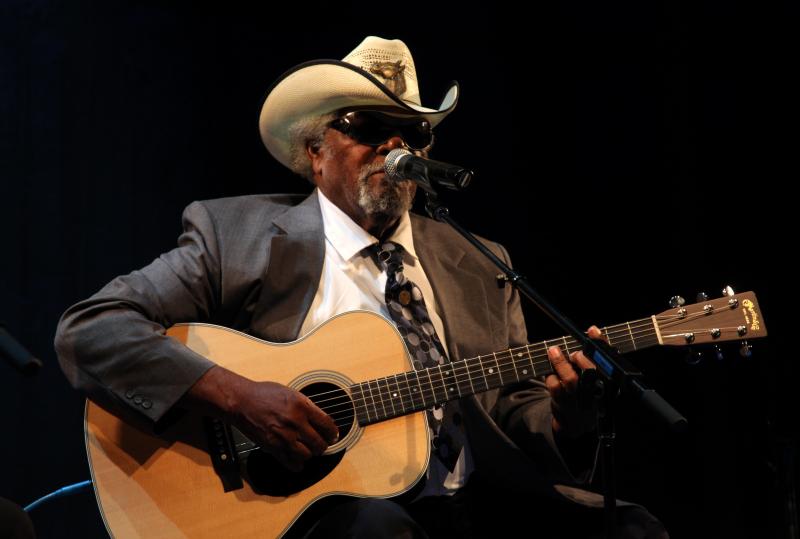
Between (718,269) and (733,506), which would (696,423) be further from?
(718,269)

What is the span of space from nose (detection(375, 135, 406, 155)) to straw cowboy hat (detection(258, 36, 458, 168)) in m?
0.10

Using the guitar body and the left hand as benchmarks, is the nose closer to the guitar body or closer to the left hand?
the guitar body

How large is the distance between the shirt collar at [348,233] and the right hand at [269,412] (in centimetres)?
76

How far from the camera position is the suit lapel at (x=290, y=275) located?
3.05 meters

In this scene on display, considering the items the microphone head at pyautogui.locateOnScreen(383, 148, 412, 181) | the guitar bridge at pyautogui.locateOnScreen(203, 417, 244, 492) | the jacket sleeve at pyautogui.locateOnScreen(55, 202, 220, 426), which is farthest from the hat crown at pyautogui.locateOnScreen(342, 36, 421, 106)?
the guitar bridge at pyautogui.locateOnScreen(203, 417, 244, 492)

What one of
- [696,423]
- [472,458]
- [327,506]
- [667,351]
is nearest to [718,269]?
[667,351]

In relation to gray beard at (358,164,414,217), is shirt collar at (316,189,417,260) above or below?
below

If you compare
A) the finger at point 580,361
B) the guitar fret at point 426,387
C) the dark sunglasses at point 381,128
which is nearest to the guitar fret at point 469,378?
the guitar fret at point 426,387

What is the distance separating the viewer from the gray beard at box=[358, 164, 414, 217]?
130 inches

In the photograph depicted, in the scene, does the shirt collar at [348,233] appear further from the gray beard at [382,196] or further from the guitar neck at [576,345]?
the guitar neck at [576,345]

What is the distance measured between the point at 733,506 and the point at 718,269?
1.13m

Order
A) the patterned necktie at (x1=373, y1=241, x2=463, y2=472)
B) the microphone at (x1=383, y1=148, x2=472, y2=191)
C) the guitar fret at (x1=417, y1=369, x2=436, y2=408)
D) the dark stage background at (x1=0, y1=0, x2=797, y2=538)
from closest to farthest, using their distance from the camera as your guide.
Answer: the microphone at (x1=383, y1=148, x2=472, y2=191) < the guitar fret at (x1=417, y1=369, x2=436, y2=408) < the patterned necktie at (x1=373, y1=241, x2=463, y2=472) < the dark stage background at (x1=0, y1=0, x2=797, y2=538)

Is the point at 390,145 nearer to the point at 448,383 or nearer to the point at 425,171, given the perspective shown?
the point at 425,171

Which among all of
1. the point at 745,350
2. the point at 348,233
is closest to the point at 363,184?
the point at 348,233
